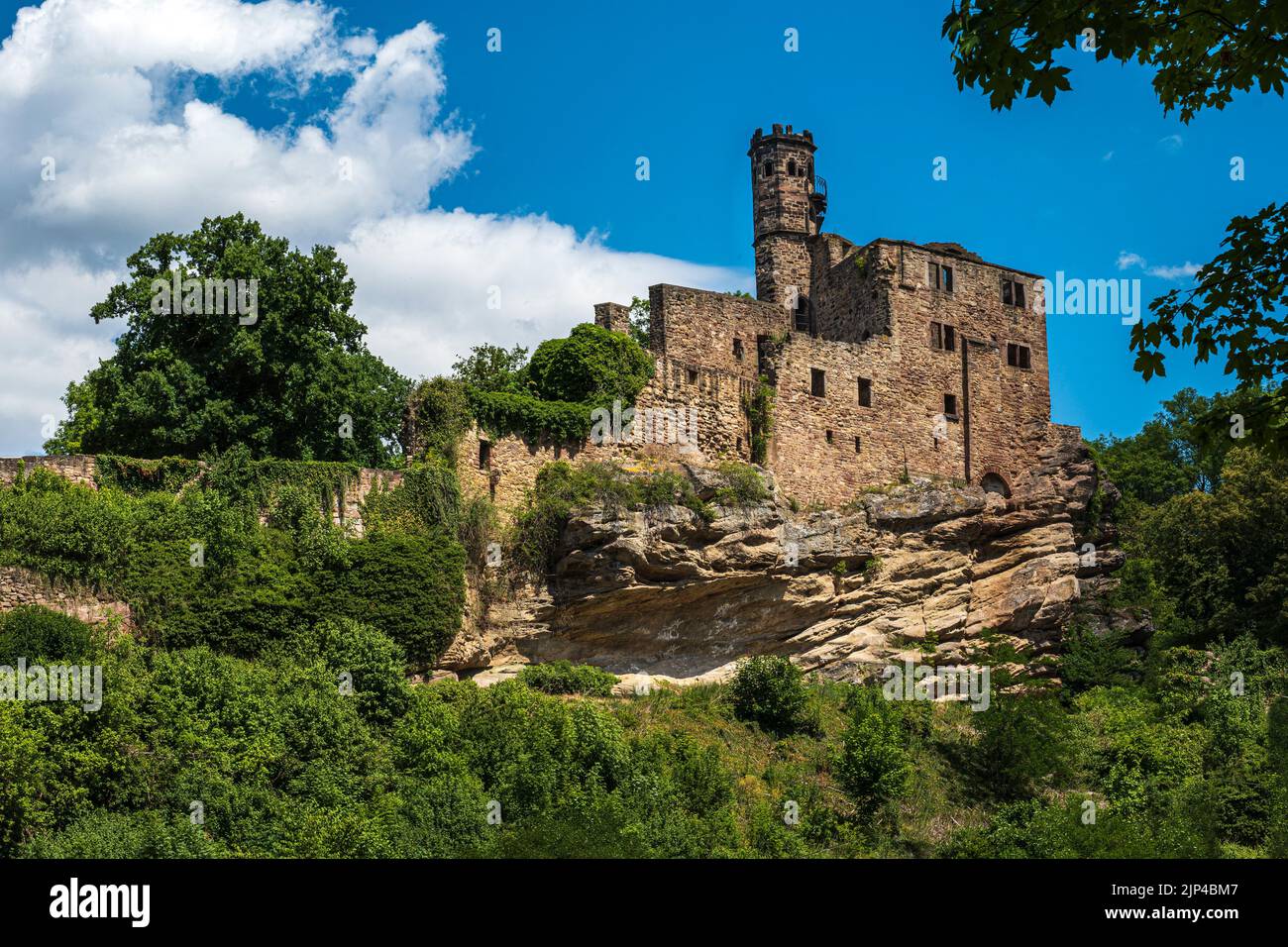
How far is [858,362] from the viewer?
1671 inches

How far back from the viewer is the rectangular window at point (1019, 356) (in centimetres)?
4591

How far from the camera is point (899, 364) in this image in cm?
4341

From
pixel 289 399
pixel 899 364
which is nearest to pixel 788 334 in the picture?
pixel 899 364

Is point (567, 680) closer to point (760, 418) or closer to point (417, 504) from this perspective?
point (417, 504)

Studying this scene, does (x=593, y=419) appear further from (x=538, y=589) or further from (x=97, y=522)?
(x=97, y=522)

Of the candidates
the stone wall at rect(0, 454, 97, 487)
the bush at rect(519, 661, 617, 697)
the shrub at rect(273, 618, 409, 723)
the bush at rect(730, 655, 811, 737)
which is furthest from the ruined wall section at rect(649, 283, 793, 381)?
the stone wall at rect(0, 454, 97, 487)

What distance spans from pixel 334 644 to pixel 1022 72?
2324 cm

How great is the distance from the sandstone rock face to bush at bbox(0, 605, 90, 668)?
26.5 feet

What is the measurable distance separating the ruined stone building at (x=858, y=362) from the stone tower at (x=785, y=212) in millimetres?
72

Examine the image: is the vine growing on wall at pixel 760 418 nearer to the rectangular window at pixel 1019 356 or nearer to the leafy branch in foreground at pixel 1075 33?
the rectangular window at pixel 1019 356

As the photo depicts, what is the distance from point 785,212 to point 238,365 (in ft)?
66.0

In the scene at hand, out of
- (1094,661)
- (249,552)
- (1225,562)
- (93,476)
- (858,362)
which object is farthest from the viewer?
(1225,562)

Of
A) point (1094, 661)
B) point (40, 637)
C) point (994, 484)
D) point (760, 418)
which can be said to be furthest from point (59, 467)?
point (1094, 661)
